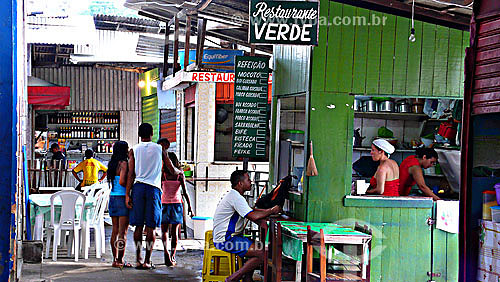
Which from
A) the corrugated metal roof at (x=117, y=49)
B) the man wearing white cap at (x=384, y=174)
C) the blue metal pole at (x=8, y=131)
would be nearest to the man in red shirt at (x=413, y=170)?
the man wearing white cap at (x=384, y=174)

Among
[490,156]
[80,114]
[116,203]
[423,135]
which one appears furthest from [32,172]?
[490,156]

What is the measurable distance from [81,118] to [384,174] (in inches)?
563

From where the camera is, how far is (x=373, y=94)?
7766 mm

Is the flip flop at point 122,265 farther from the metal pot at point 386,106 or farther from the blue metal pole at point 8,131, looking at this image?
the blue metal pole at point 8,131

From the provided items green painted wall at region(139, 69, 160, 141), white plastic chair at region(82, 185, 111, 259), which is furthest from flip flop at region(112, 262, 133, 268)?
green painted wall at region(139, 69, 160, 141)

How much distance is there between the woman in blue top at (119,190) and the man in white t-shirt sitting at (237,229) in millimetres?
→ 2085

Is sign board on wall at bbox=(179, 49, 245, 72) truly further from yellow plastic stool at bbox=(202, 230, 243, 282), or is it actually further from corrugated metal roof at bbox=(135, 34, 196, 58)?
yellow plastic stool at bbox=(202, 230, 243, 282)

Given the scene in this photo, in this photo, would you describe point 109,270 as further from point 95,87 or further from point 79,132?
point 95,87

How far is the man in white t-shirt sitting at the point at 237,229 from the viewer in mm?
7469

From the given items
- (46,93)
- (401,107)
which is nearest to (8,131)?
(401,107)

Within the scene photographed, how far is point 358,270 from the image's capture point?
6.76 meters

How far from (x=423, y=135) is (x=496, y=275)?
690 cm

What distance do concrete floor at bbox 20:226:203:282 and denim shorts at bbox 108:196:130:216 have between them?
0.80 meters

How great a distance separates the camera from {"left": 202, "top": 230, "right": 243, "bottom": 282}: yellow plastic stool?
26.1ft
